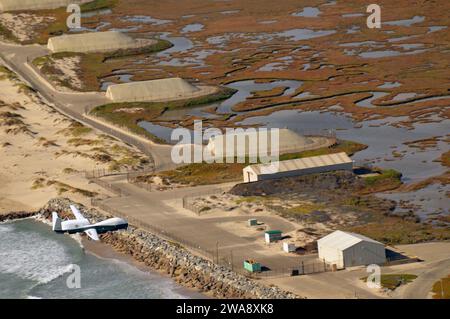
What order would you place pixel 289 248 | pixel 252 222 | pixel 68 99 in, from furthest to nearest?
pixel 68 99
pixel 252 222
pixel 289 248

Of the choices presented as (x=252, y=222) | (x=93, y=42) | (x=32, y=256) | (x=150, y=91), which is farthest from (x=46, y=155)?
(x=93, y=42)

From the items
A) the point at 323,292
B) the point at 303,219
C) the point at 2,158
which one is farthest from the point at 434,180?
the point at 2,158

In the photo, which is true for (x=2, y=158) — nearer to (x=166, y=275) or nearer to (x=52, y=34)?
(x=166, y=275)

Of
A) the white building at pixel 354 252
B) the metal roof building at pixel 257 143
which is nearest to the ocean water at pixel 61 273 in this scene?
the white building at pixel 354 252

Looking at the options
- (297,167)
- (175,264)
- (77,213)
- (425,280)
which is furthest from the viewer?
(297,167)

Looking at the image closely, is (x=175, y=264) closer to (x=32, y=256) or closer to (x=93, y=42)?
(x=32, y=256)

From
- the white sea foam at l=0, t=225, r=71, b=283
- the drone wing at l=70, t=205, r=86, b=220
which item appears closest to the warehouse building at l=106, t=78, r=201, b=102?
the white sea foam at l=0, t=225, r=71, b=283

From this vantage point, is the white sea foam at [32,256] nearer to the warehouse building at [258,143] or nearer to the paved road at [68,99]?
the paved road at [68,99]
